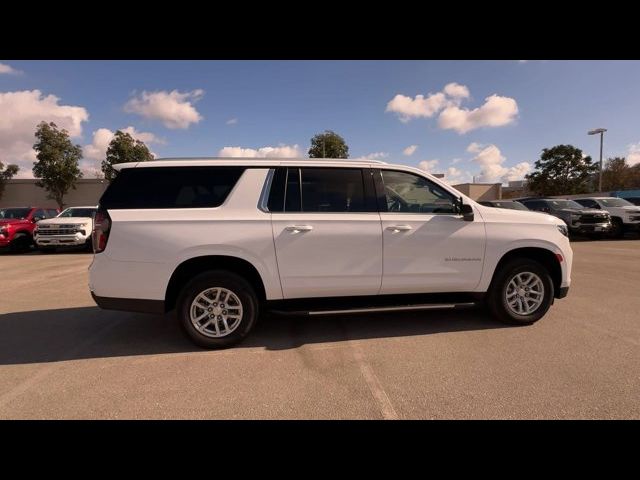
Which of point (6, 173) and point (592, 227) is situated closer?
point (592, 227)

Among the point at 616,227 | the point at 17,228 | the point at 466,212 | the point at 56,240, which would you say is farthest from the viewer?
the point at 616,227

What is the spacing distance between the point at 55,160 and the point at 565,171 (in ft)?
175

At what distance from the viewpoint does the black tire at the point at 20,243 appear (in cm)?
1136

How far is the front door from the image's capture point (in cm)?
362

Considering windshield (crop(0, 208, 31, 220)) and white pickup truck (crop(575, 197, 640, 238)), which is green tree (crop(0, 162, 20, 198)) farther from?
white pickup truck (crop(575, 197, 640, 238))

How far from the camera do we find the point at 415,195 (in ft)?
12.6

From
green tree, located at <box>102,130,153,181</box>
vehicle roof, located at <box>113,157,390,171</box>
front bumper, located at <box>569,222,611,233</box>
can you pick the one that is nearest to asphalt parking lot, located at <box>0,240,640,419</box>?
vehicle roof, located at <box>113,157,390,171</box>

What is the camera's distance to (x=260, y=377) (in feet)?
9.35

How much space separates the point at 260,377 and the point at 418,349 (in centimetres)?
164

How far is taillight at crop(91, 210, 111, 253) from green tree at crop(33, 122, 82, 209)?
104ft

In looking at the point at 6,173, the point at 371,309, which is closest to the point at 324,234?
the point at 371,309

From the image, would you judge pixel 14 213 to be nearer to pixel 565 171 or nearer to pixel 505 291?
pixel 505 291

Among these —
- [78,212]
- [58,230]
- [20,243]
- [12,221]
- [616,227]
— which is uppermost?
[78,212]

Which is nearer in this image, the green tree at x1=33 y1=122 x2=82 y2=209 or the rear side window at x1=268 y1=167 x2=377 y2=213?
the rear side window at x1=268 y1=167 x2=377 y2=213
